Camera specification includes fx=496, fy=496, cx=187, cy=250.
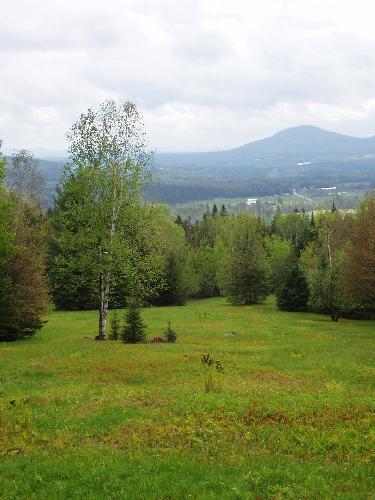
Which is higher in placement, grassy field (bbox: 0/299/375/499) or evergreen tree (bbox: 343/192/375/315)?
evergreen tree (bbox: 343/192/375/315)

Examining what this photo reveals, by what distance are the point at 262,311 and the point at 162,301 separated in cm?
1985

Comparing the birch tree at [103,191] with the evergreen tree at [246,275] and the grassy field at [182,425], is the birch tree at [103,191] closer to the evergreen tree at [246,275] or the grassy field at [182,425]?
the grassy field at [182,425]

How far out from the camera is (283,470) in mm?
11445

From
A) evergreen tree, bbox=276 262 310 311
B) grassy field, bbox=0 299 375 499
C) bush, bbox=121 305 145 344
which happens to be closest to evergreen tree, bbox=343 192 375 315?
evergreen tree, bbox=276 262 310 311

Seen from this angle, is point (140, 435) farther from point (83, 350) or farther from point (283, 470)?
point (83, 350)

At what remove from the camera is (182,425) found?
49.4ft

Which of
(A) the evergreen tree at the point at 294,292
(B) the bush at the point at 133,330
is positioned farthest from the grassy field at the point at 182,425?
(A) the evergreen tree at the point at 294,292

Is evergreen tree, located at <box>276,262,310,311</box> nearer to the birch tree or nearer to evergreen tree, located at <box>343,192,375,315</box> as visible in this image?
evergreen tree, located at <box>343,192,375,315</box>

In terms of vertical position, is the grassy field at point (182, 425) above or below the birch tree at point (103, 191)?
below

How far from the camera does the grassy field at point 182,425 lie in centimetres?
1085

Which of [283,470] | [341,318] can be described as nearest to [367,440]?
[283,470]

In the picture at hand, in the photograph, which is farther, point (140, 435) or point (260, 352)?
point (260, 352)

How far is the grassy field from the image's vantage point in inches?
427

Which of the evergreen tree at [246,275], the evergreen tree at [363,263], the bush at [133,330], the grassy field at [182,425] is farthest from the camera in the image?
the evergreen tree at [246,275]
